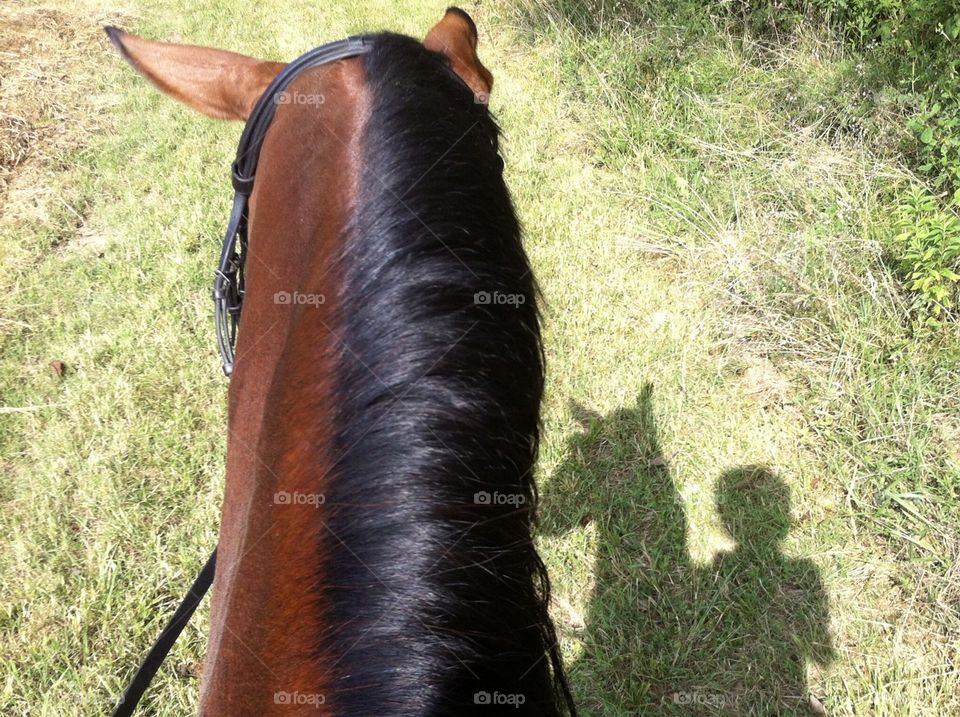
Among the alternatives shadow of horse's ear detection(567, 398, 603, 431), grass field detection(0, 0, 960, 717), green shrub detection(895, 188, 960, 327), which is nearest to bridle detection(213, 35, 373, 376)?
grass field detection(0, 0, 960, 717)

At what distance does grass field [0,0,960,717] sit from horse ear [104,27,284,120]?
206cm

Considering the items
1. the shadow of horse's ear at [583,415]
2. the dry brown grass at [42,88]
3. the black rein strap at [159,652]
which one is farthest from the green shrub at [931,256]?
the dry brown grass at [42,88]

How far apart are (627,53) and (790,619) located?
404 cm

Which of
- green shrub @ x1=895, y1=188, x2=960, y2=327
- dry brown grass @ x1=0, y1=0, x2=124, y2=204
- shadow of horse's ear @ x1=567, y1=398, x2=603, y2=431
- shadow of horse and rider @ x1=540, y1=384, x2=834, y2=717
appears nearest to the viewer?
shadow of horse and rider @ x1=540, y1=384, x2=834, y2=717

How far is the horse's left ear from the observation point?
1.62 metres

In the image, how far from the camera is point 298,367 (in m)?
A: 1.01

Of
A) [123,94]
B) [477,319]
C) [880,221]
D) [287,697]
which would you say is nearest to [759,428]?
[880,221]

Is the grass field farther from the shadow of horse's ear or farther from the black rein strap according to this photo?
the black rein strap

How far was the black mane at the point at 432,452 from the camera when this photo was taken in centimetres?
80

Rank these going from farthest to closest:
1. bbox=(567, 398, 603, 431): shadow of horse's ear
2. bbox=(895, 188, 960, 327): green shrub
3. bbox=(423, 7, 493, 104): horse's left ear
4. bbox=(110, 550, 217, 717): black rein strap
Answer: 1. bbox=(567, 398, 603, 431): shadow of horse's ear
2. bbox=(895, 188, 960, 327): green shrub
3. bbox=(423, 7, 493, 104): horse's left ear
4. bbox=(110, 550, 217, 717): black rein strap

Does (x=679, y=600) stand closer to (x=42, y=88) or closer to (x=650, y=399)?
(x=650, y=399)

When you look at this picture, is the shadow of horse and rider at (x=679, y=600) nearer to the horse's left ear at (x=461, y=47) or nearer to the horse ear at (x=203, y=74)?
the horse's left ear at (x=461, y=47)

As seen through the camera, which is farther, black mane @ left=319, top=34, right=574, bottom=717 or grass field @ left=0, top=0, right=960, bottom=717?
grass field @ left=0, top=0, right=960, bottom=717

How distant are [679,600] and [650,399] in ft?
3.29
